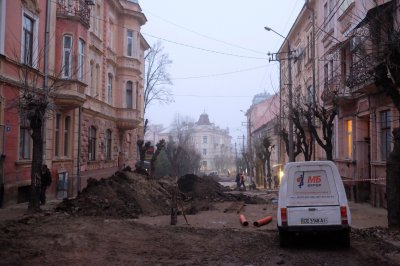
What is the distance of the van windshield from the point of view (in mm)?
10508

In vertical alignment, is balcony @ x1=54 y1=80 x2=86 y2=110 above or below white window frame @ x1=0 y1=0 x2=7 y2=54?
below

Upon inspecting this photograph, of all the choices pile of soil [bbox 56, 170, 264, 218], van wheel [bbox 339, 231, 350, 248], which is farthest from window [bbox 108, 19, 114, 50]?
van wheel [bbox 339, 231, 350, 248]

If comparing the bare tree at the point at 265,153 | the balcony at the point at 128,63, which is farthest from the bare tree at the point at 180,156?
the balcony at the point at 128,63

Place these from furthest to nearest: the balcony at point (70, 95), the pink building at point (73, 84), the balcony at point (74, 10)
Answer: the balcony at point (74, 10) → the balcony at point (70, 95) → the pink building at point (73, 84)

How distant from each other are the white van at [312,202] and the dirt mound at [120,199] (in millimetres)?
7490

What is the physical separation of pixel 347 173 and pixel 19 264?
19.6 meters

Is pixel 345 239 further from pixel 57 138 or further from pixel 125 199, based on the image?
pixel 57 138

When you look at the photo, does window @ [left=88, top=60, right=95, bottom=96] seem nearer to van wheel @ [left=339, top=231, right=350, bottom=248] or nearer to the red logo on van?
the red logo on van

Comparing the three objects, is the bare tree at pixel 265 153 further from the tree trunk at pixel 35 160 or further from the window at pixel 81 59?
the tree trunk at pixel 35 160

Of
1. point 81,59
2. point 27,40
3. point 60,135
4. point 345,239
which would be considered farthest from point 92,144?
point 345,239

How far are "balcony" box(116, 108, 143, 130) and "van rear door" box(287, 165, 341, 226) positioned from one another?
2500 cm

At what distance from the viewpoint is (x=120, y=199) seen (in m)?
18.4

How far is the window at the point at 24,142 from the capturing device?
61.8ft

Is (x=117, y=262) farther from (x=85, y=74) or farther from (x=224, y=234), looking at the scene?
(x=85, y=74)
